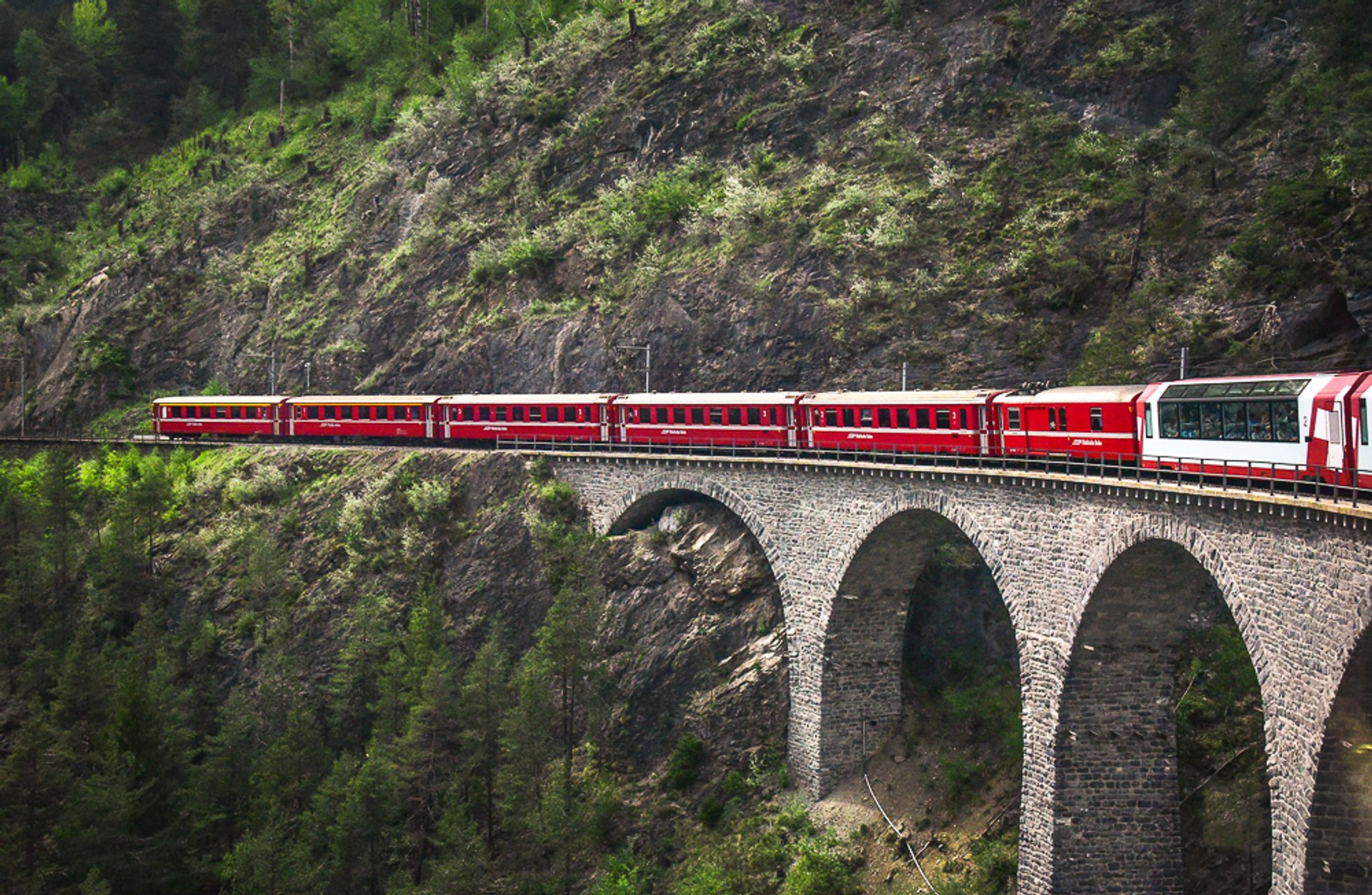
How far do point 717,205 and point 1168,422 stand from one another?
1317 inches

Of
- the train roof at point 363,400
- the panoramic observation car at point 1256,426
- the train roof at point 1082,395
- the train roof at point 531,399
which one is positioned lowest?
the panoramic observation car at point 1256,426

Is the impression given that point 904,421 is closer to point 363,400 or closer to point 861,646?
point 861,646

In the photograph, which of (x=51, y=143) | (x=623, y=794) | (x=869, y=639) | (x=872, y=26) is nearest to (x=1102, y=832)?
(x=869, y=639)

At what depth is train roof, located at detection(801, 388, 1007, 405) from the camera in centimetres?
3506

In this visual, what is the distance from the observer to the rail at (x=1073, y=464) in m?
22.4

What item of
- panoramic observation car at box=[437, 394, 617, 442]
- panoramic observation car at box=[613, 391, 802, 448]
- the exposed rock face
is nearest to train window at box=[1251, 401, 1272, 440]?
the exposed rock face

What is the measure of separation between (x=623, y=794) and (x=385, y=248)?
43.1m

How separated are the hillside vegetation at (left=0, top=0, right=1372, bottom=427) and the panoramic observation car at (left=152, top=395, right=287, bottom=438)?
567cm

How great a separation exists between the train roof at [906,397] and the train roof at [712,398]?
1160 millimetres

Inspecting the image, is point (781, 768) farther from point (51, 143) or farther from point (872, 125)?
point (51, 143)

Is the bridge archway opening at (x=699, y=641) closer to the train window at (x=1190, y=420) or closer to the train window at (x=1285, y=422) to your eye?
the train window at (x=1190, y=420)

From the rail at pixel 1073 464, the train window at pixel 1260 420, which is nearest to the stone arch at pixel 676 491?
the rail at pixel 1073 464

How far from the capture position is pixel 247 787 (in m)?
42.4

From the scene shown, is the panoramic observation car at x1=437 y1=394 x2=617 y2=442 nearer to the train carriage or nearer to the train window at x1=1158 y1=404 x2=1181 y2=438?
the train carriage
